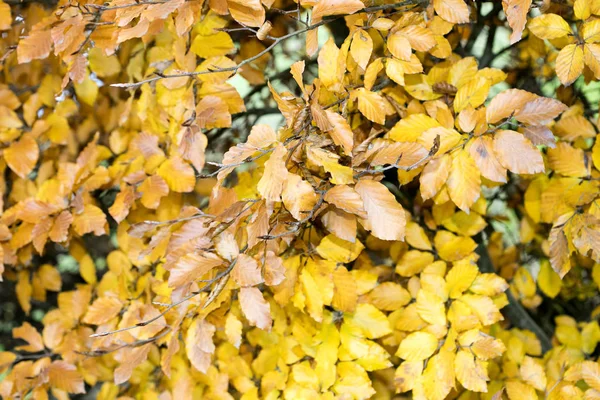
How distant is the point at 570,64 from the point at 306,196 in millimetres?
426

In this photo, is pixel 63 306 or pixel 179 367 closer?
pixel 179 367

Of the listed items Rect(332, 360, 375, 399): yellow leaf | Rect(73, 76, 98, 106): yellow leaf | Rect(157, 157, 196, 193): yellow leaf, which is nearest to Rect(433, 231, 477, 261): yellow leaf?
Rect(332, 360, 375, 399): yellow leaf

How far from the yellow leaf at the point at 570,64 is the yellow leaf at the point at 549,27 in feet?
0.10

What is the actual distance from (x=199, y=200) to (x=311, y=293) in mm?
508

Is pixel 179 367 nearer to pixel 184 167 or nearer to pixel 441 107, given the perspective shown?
pixel 184 167

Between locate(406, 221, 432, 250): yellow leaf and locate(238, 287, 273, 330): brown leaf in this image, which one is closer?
locate(238, 287, 273, 330): brown leaf

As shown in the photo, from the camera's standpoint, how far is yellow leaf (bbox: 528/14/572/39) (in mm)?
834

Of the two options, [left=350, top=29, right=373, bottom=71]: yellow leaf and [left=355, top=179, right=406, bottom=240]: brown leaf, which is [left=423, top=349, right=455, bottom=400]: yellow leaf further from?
[left=350, top=29, right=373, bottom=71]: yellow leaf

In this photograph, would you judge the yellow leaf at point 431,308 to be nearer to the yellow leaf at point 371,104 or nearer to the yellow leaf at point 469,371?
the yellow leaf at point 469,371

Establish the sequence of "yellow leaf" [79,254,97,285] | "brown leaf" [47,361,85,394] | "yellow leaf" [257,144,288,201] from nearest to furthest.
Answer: "yellow leaf" [257,144,288,201]
"brown leaf" [47,361,85,394]
"yellow leaf" [79,254,97,285]

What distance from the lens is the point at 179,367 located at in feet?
3.84

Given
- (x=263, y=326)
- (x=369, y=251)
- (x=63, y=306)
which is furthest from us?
(x=63, y=306)

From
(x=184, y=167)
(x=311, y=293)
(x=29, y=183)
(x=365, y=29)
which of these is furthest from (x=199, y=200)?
(x=365, y=29)

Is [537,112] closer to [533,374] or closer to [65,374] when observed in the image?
[533,374]
